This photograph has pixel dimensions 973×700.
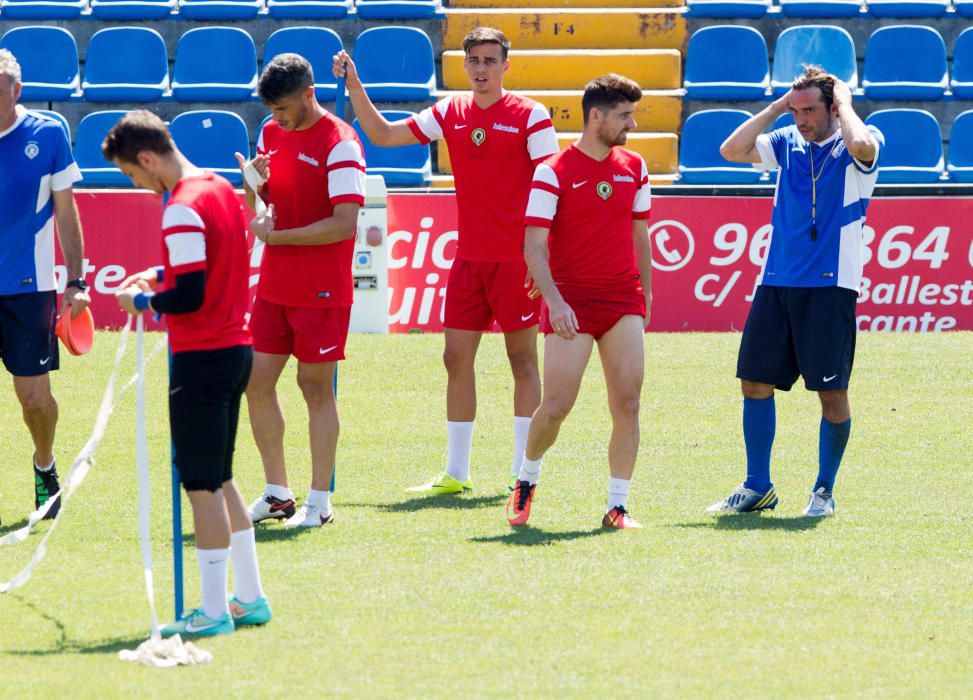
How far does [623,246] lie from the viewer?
23.5 ft

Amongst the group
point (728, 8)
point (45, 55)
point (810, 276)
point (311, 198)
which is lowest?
point (810, 276)

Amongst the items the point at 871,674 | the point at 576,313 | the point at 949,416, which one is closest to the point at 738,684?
the point at 871,674

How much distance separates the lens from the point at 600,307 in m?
7.10

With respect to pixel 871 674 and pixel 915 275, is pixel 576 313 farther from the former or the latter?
pixel 915 275

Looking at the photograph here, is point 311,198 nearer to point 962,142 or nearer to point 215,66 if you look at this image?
point 215,66

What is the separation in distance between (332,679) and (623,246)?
3.03 meters

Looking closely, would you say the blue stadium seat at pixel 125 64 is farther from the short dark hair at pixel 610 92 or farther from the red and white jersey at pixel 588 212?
the short dark hair at pixel 610 92

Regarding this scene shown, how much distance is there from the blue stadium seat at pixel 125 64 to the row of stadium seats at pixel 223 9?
1.91 ft

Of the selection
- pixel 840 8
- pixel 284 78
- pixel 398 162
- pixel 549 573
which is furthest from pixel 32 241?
pixel 840 8

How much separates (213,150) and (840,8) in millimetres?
7345

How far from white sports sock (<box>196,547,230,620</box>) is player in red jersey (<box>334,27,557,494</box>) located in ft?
9.20

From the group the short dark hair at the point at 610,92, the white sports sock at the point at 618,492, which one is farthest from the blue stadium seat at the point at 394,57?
the white sports sock at the point at 618,492

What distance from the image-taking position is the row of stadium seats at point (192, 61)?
1658cm

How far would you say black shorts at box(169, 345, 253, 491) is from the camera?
17.1 ft
